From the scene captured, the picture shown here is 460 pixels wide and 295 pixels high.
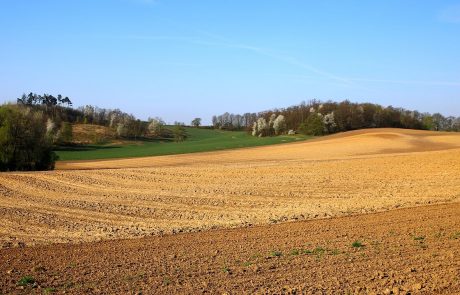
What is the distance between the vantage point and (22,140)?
39875 millimetres

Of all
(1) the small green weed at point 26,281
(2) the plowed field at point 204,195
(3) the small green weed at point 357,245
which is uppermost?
(3) the small green weed at point 357,245

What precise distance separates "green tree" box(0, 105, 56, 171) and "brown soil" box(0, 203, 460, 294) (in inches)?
1167

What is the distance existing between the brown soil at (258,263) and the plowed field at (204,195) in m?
2.29

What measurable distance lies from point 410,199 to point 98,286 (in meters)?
16.8

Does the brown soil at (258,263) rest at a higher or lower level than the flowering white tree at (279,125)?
lower

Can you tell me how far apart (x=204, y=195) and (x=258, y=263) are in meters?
14.8

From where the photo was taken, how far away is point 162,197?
23.8 metres

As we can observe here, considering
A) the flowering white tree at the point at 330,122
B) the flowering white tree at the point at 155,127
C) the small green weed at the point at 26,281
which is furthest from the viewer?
the flowering white tree at the point at 155,127

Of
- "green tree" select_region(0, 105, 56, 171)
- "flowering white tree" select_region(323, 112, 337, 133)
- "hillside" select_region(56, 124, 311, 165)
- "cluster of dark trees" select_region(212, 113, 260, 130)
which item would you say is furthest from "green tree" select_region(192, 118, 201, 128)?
"green tree" select_region(0, 105, 56, 171)

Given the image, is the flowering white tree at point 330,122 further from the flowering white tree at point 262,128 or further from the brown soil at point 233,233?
the brown soil at point 233,233

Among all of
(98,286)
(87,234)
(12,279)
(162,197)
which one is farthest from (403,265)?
(162,197)

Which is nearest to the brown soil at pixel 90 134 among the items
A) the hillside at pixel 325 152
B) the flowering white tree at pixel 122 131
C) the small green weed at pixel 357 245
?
the flowering white tree at pixel 122 131

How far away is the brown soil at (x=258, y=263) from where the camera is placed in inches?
325

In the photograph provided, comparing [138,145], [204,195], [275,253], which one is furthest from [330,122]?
[275,253]
